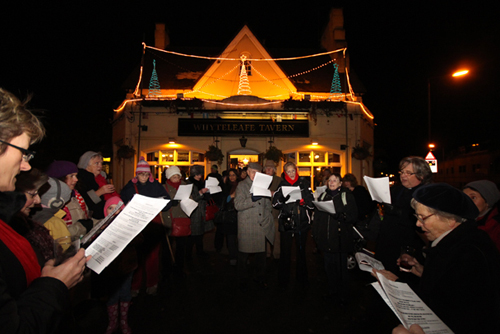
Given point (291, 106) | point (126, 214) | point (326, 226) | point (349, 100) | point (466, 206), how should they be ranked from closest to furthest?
1. point (126, 214)
2. point (466, 206)
3. point (326, 226)
4. point (291, 106)
5. point (349, 100)

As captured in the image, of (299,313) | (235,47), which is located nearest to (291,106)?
(235,47)

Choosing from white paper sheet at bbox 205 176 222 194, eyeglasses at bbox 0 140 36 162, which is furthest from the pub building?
eyeglasses at bbox 0 140 36 162

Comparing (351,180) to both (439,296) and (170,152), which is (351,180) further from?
(170,152)

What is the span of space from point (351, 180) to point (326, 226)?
8.26 feet

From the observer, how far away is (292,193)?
4.71 metres

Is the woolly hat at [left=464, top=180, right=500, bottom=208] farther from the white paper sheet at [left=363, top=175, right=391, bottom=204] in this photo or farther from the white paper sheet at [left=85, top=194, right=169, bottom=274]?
the white paper sheet at [left=85, top=194, right=169, bottom=274]

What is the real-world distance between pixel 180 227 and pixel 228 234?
1299 mm

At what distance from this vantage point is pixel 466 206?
190cm

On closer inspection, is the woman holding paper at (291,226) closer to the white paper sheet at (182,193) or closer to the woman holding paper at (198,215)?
the white paper sheet at (182,193)

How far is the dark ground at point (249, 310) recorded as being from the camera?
360 centimetres

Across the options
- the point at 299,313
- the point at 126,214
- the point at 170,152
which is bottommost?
the point at 299,313

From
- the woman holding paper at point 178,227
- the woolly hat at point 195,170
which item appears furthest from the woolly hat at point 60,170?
the woolly hat at point 195,170

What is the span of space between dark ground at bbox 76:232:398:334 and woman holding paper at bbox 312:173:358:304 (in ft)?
0.97

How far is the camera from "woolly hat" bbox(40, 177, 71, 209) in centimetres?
265
